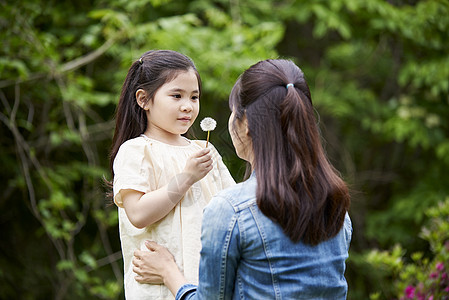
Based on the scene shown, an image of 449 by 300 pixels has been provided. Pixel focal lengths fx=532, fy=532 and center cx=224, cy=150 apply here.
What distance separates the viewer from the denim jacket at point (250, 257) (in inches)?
52.2

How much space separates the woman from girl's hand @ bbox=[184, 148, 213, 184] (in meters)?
0.15

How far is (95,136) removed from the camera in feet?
15.3

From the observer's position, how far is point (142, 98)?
67.4 inches

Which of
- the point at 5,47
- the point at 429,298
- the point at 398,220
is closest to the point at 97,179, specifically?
the point at 5,47

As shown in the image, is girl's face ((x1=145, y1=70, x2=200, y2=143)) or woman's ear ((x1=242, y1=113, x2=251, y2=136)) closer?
woman's ear ((x1=242, y1=113, x2=251, y2=136))

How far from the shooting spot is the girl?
1527 millimetres

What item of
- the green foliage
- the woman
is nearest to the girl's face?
the woman

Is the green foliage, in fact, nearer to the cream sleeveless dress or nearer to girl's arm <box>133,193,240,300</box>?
the cream sleeveless dress

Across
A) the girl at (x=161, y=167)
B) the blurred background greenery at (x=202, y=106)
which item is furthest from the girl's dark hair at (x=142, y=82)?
the blurred background greenery at (x=202, y=106)

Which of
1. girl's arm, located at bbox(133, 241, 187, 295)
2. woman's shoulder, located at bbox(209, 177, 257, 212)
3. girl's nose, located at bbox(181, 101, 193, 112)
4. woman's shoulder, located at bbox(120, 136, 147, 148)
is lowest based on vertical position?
girl's arm, located at bbox(133, 241, 187, 295)

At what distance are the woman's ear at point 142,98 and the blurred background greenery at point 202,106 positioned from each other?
3.65 feet

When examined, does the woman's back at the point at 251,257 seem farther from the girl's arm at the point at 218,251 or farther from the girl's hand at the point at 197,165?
the girl's hand at the point at 197,165

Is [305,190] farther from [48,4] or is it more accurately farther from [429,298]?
[48,4]

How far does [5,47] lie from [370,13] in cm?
345
